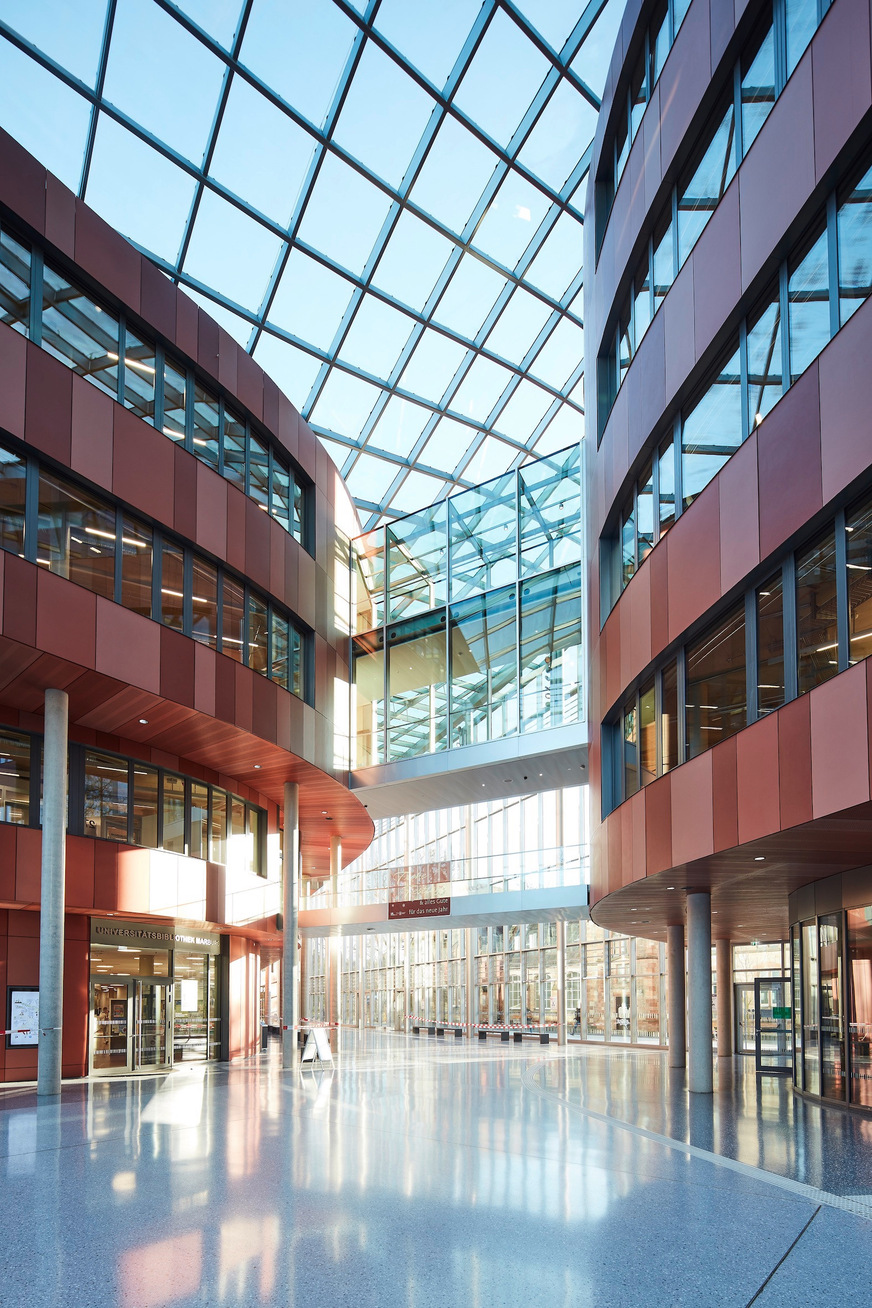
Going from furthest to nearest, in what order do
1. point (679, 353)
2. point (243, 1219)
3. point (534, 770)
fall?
point (534, 770) → point (679, 353) → point (243, 1219)

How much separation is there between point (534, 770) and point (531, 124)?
16.2 metres

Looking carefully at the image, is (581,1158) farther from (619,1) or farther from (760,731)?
(619,1)

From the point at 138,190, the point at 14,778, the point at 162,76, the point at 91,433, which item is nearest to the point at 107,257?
the point at 91,433

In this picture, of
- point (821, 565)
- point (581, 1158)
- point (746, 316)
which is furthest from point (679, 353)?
point (581, 1158)

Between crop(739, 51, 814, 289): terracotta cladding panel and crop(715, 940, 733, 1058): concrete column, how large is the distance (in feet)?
74.7

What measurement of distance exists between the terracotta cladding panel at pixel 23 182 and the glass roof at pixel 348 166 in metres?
5.73

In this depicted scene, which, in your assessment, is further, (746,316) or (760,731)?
(746,316)

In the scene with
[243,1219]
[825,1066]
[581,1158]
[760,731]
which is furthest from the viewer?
[825,1066]

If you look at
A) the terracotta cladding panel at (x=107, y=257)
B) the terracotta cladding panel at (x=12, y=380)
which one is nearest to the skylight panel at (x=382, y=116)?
the terracotta cladding panel at (x=107, y=257)

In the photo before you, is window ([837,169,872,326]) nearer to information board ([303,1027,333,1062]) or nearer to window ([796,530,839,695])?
window ([796,530,839,695])

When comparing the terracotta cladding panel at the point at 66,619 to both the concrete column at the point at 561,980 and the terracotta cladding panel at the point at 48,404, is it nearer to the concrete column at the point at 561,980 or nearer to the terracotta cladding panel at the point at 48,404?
the terracotta cladding panel at the point at 48,404

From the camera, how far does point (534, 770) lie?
99.1 feet

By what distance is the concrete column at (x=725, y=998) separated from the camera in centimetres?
3142

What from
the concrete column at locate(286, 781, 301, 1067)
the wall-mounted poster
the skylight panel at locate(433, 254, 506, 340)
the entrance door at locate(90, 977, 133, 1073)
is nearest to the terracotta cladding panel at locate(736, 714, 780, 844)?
the wall-mounted poster
